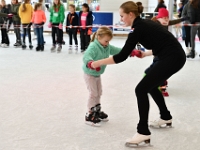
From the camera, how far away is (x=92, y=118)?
3.24 m

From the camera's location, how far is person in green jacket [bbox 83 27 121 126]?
2986mm

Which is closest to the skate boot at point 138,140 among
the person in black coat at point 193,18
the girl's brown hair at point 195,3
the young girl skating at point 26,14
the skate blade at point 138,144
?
the skate blade at point 138,144

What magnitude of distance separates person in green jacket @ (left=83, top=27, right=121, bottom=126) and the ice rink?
11 cm

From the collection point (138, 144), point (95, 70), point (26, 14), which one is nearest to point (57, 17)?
point (26, 14)

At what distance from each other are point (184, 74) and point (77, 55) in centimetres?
313

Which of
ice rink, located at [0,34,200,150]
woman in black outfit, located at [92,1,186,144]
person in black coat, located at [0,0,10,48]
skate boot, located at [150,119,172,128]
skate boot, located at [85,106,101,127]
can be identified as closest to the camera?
woman in black outfit, located at [92,1,186,144]

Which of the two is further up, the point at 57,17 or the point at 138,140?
the point at 57,17

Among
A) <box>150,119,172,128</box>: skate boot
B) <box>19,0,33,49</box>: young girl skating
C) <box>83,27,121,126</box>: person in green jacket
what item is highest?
<box>19,0,33,49</box>: young girl skating

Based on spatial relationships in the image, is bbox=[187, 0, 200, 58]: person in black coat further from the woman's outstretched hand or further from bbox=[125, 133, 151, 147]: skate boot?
the woman's outstretched hand

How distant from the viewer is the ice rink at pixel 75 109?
279cm

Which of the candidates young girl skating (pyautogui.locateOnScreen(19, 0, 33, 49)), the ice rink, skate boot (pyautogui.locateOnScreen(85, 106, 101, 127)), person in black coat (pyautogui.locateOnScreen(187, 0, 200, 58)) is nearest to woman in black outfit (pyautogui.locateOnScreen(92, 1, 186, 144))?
the ice rink

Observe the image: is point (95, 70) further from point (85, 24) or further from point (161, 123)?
point (85, 24)

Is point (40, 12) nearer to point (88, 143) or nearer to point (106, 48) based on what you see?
point (106, 48)

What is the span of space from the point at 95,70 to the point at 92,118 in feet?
1.78
